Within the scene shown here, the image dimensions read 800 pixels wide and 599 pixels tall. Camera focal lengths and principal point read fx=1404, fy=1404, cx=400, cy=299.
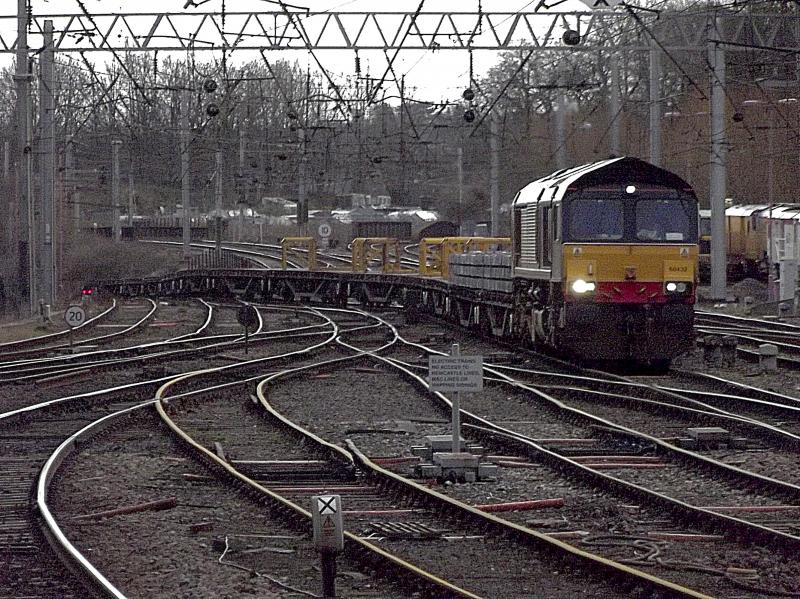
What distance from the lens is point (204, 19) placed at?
2670 centimetres

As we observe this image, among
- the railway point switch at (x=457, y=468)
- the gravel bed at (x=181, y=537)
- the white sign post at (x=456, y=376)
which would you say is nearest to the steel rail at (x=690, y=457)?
the railway point switch at (x=457, y=468)

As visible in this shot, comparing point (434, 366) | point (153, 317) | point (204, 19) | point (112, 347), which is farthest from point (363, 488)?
point (153, 317)

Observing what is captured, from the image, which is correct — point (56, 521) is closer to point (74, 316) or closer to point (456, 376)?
point (456, 376)

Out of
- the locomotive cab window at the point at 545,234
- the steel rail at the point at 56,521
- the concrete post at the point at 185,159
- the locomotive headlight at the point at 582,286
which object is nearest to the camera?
the steel rail at the point at 56,521

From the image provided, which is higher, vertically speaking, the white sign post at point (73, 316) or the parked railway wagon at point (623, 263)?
the parked railway wagon at point (623, 263)

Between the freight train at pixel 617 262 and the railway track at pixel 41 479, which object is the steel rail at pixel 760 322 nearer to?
the freight train at pixel 617 262

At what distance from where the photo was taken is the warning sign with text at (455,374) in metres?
11.2

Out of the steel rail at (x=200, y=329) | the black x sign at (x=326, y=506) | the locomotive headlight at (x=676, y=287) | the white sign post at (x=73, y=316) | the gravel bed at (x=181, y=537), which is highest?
the locomotive headlight at (x=676, y=287)

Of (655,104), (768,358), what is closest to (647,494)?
(768,358)

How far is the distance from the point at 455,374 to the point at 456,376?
18mm

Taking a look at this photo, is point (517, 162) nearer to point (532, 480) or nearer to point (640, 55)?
point (640, 55)

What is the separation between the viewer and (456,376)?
36.9 feet

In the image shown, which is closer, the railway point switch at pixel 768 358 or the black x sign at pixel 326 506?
the black x sign at pixel 326 506

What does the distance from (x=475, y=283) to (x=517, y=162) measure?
2326cm
